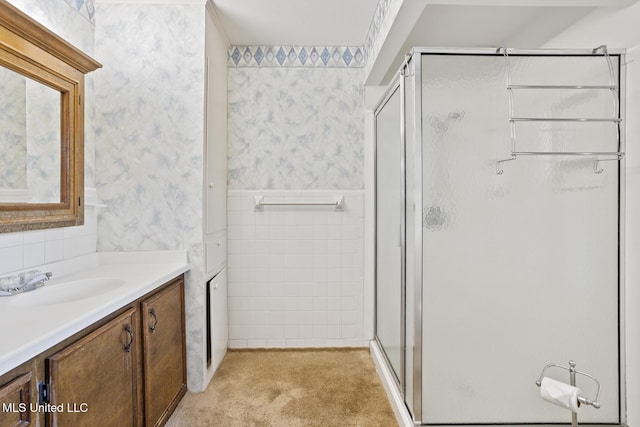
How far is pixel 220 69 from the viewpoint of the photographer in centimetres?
257

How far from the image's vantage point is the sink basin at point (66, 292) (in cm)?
141

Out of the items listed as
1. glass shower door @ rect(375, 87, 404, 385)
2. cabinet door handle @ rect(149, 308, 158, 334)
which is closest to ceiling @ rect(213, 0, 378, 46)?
glass shower door @ rect(375, 87, 404, 385)

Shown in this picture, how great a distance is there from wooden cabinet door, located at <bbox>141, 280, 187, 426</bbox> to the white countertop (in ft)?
0.41

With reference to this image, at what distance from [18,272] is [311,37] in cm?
233

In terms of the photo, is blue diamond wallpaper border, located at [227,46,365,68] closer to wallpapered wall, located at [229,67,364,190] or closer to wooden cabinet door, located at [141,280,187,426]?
wallpapered wall, located at [229,67,364,190]

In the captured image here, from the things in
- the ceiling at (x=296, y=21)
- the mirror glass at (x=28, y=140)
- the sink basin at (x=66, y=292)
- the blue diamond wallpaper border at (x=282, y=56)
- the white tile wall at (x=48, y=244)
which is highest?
the ceiling at (x=296, y=21)

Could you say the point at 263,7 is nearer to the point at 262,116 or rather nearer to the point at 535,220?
the point at 262,116

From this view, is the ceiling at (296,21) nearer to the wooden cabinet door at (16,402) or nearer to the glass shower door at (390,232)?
the glass shower door at (390,232)

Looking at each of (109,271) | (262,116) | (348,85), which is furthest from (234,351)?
(348,85)

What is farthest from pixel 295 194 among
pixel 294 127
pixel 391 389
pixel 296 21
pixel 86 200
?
pixel 391 389

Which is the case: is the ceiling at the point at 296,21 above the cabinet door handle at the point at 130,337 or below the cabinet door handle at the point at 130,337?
above

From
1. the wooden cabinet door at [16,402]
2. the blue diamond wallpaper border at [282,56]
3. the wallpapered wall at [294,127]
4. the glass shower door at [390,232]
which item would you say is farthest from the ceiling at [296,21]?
the wooden cabinet door at [16,402]

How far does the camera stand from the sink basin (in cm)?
141

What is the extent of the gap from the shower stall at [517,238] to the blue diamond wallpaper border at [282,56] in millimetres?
1307
